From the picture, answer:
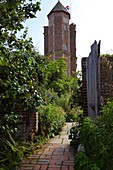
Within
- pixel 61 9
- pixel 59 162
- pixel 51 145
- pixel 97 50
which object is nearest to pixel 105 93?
pixel 97 50

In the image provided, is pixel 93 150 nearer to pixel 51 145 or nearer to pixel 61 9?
pixel 51 145

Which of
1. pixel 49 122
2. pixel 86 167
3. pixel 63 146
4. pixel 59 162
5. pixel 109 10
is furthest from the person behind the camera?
pixel 49 122

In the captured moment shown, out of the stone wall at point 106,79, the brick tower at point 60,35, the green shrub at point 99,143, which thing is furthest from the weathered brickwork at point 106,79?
the brick tower at point 60,35

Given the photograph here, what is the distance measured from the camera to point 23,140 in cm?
469

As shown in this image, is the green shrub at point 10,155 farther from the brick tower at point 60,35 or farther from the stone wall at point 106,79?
the brick tower at point 60,35

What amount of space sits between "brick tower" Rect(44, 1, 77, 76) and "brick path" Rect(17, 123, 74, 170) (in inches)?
939

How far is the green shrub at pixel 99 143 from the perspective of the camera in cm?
199

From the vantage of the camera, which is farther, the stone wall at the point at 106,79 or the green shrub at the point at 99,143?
the stone wall at the point at 106,79

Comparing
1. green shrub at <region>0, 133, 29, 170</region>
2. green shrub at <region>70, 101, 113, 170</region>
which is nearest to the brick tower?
green shrub at <region>0, 133, 29, 170</region>

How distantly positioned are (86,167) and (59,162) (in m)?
2.24

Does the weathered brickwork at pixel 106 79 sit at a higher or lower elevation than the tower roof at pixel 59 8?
lower

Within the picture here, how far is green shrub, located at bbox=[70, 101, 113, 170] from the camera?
1988 millimetres

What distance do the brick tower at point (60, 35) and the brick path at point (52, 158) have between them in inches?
939

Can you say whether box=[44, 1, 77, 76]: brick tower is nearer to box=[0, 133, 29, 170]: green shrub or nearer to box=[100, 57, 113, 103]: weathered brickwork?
box=[100, 57, 113, 103]: weathered brickwork
